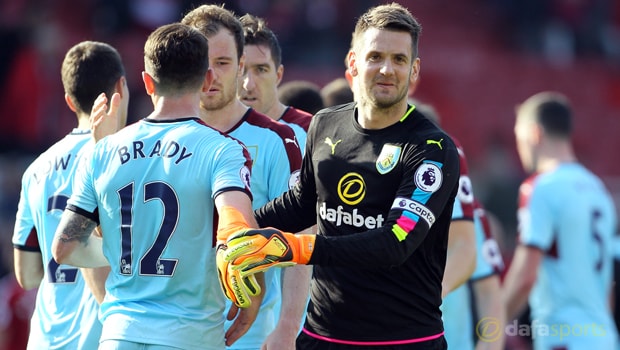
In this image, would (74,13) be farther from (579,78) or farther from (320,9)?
(579,78)

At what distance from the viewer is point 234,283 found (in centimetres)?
416

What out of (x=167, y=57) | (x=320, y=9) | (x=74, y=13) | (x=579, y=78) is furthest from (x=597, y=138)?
(x=167, y=57)

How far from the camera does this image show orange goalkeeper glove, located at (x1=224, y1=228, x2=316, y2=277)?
160 inches

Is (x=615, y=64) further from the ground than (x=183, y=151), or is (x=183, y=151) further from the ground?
(x=615, y=64)

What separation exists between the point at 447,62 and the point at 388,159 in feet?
43.4

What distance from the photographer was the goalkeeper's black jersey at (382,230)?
427 centimetres

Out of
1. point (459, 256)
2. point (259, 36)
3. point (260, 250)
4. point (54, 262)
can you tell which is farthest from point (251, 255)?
point (259, 36)

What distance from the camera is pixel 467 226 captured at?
6238mm

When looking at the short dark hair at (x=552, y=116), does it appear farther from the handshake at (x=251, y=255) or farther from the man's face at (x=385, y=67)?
the handshake at (x=251, y=255)

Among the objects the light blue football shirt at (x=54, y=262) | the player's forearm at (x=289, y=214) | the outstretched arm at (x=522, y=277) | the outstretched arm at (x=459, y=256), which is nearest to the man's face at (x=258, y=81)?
the light blue football shirt at (x=54, y=262)

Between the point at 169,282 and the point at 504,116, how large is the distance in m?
13.6

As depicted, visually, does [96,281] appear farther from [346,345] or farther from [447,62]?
[447,62]

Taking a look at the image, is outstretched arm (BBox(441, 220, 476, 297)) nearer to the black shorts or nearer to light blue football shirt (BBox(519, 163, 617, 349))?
the black shorts

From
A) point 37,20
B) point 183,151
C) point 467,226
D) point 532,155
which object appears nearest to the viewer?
point 183,151
